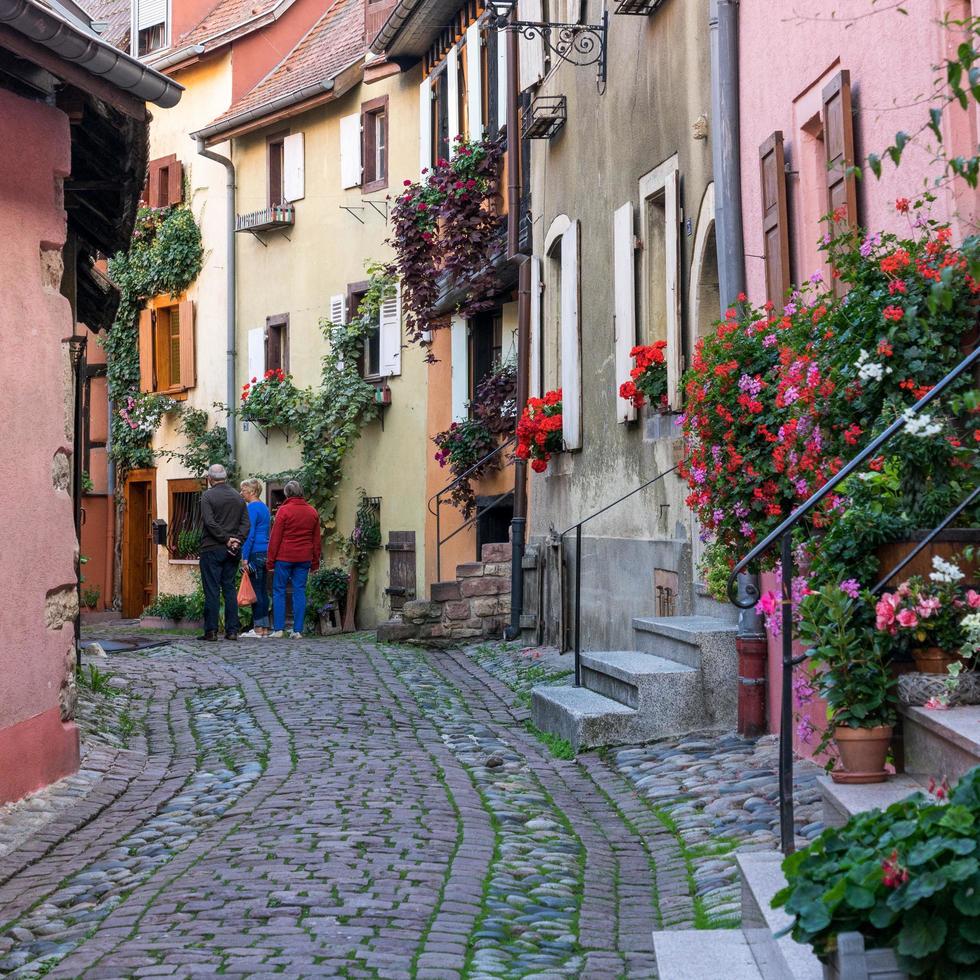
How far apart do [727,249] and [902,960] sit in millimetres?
6975

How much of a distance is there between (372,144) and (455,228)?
202 inches

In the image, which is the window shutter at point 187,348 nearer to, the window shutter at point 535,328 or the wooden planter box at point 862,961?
the window shutter at point 535,328

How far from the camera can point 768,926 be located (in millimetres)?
4281

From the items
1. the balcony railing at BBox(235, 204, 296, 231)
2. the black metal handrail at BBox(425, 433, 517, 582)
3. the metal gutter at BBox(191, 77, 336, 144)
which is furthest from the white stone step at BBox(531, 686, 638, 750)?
the balcony railing at BBox(235, 204, 296, 231)

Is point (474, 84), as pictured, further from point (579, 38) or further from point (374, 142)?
point (579, 38)

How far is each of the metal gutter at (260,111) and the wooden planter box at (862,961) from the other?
20.8m

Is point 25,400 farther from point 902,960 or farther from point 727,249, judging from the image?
point 902,960

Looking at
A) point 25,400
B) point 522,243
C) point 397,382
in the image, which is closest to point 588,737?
point 25,400

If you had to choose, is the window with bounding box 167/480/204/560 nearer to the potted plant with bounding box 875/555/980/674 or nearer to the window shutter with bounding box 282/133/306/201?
the window shutter with bounding box 282/133/306/201

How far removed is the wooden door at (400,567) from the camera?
21344 mm

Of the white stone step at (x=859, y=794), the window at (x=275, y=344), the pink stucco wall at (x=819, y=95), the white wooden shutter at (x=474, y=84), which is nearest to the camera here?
the white stone step at (x=859, y=794)

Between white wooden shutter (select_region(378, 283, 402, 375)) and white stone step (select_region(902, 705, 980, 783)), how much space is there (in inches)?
666

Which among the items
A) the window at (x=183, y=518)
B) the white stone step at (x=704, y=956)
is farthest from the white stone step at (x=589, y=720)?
the window at (x=183, y=518)

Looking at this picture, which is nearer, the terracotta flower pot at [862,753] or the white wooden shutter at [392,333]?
the terracotta flower pot at [862,753]
